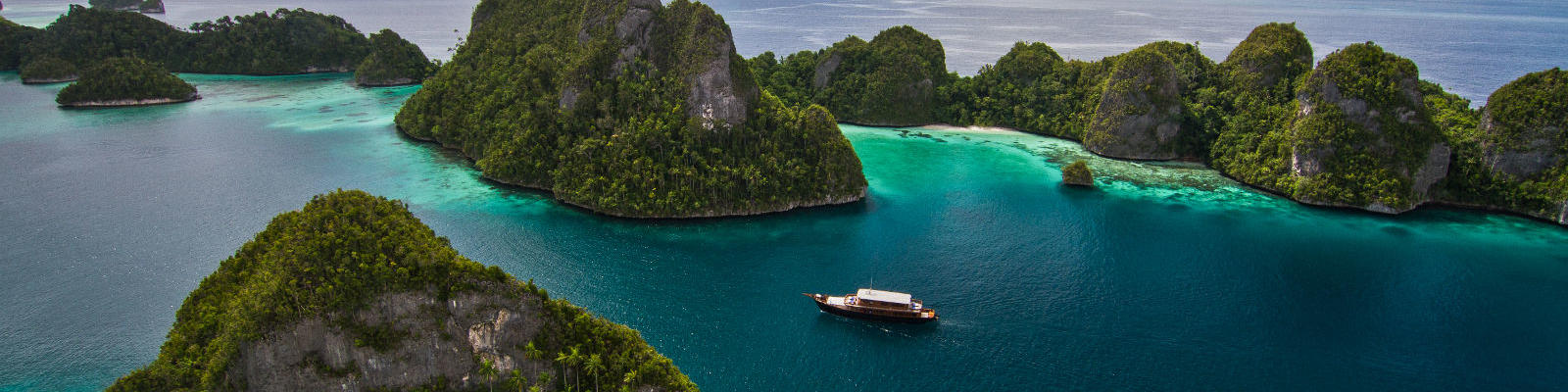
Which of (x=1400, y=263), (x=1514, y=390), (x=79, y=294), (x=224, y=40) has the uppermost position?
(x=224, y=40)

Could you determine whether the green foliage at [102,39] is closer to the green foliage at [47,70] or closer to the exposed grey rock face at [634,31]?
the green foliage at [47,70]

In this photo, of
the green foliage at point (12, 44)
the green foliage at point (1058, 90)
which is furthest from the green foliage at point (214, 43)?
the green foliage at point (1058, 90)

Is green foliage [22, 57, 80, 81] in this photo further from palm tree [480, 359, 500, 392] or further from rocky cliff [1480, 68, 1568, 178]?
rocky cliff [1480, 68, 1568, 178]

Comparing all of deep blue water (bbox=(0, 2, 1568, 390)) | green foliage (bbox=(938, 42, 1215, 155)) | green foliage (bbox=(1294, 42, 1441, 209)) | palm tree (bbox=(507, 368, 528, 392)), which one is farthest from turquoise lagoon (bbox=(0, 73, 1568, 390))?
green foliage (bbox=(938, 42, 1215, 155))

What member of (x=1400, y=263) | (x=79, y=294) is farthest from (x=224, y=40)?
(x=1400, y=263)

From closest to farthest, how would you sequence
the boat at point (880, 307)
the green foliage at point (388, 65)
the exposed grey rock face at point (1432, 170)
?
the boat at point (880, 307)
the exposed grey rock face at point (1432, 170)
the green foliage at point (388, 65)

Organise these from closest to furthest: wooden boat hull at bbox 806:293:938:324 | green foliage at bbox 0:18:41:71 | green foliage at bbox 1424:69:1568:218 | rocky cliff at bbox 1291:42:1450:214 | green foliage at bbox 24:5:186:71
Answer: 1. wooden boat hull at bbox 806:293:938:324
2. green foliage at bbox 1424:69:1568:218
3. rocky cliff at bbox 1291:42:1450:214
4. green foliage at bbox 24:5:186:71
5. green foliage at bbox 0:18:41:71

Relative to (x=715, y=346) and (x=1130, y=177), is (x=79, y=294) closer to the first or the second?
(x=715, y=346)
